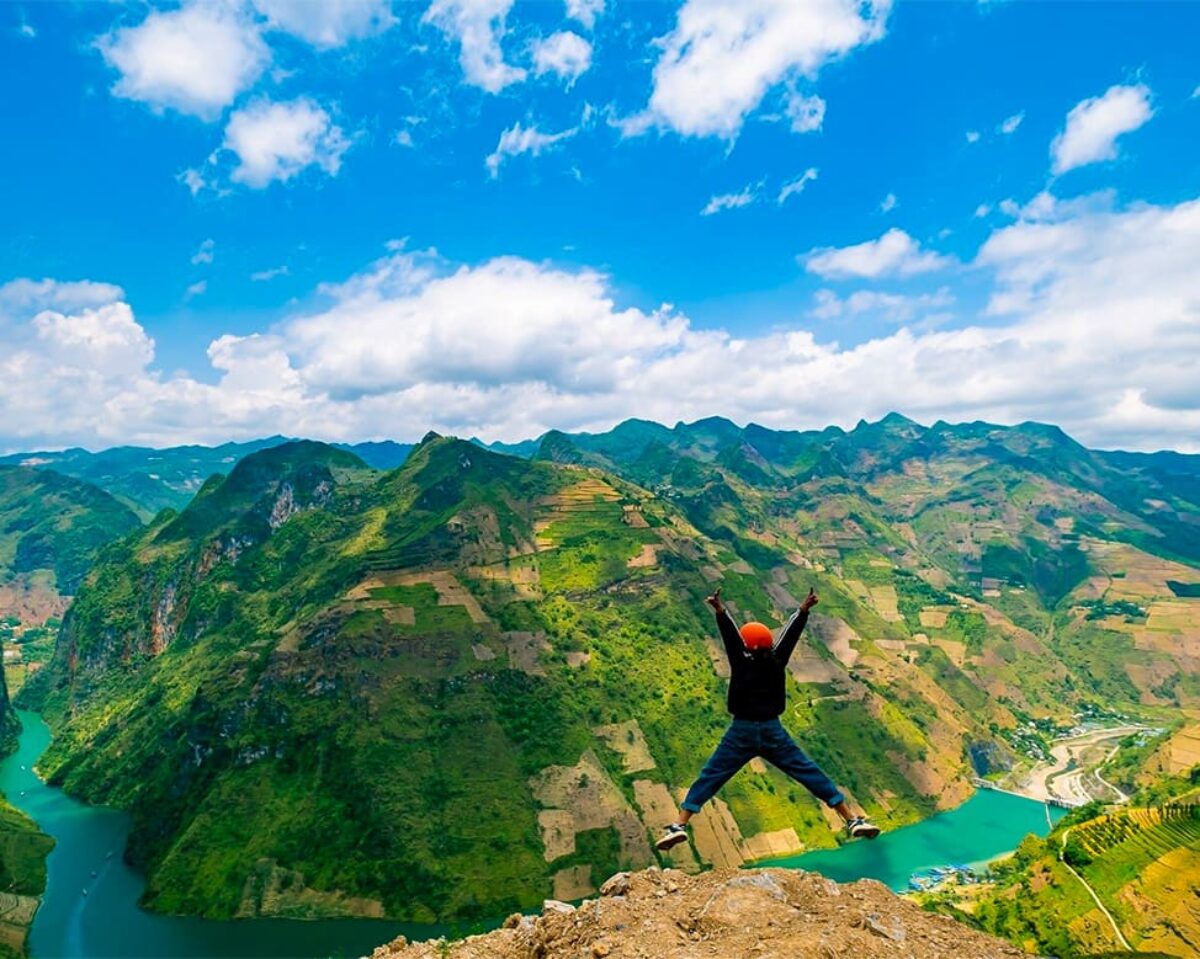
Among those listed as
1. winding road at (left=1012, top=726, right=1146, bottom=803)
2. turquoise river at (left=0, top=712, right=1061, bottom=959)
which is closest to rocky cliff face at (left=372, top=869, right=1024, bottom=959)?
turquoise river at (left=0, top=712, right=1061, bottom=959)

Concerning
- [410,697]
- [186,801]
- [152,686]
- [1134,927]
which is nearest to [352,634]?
[410,697]

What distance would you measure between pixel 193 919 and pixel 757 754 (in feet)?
406

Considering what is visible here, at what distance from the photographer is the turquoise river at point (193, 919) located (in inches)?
3777

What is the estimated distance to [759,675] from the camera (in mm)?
10414

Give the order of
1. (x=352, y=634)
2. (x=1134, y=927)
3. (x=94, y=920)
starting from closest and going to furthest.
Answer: (x=1134, y=927), (x=94, y=920), (x=352, y=634)

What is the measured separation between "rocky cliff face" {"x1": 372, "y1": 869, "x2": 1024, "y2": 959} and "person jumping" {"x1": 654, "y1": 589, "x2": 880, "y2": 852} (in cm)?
187

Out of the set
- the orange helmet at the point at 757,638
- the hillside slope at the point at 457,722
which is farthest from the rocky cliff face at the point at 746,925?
the hillside slope at the point at 457,722

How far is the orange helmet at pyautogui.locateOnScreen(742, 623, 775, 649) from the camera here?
10.4 m

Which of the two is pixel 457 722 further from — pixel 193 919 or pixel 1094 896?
pixel 1094 896

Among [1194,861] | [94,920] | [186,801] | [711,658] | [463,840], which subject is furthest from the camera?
[711,658]

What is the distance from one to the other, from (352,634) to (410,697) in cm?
1611

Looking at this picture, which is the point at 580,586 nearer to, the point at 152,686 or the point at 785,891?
the point at 152,686

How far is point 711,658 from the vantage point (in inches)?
6649

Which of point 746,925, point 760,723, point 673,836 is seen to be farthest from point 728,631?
point 746,925
